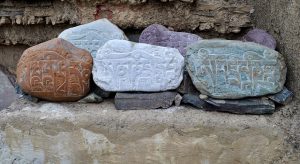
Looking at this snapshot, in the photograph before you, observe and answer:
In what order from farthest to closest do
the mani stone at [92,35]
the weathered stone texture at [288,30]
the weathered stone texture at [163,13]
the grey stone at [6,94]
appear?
the weathered stone texture at [163,13] → the grey stone at [6,94] → the mani stone at [92,35] → the weathered stone texture at [288,30]

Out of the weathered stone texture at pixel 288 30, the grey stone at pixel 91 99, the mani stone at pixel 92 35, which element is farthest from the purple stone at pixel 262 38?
the grey stone at pixel 91 99

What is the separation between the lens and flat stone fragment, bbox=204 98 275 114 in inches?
59.2

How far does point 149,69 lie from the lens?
157 cm

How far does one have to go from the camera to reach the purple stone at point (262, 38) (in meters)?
1.80

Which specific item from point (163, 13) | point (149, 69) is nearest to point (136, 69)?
point (149, 69)

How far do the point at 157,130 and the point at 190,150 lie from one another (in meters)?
0.14

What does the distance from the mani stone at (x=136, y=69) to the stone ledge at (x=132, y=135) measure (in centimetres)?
10

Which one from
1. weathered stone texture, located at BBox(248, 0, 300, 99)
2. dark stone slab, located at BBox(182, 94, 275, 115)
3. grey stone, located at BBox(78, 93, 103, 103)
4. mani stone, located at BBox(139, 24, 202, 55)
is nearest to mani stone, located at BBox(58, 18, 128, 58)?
mani stone, located at BBox(139, 24, 202, 55)

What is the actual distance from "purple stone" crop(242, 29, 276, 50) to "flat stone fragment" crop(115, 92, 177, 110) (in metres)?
0.55

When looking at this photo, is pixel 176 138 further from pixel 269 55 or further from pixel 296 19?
pixel 296 19

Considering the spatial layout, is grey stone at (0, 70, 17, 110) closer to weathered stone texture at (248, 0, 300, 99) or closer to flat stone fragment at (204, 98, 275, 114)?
flat stone fragment at (204, 98, 275, 114)

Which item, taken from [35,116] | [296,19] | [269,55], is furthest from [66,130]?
[296,19]

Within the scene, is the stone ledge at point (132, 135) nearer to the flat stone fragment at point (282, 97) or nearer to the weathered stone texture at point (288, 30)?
the flat stone fragment at point (282, 97)

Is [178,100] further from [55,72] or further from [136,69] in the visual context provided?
[55,72]
